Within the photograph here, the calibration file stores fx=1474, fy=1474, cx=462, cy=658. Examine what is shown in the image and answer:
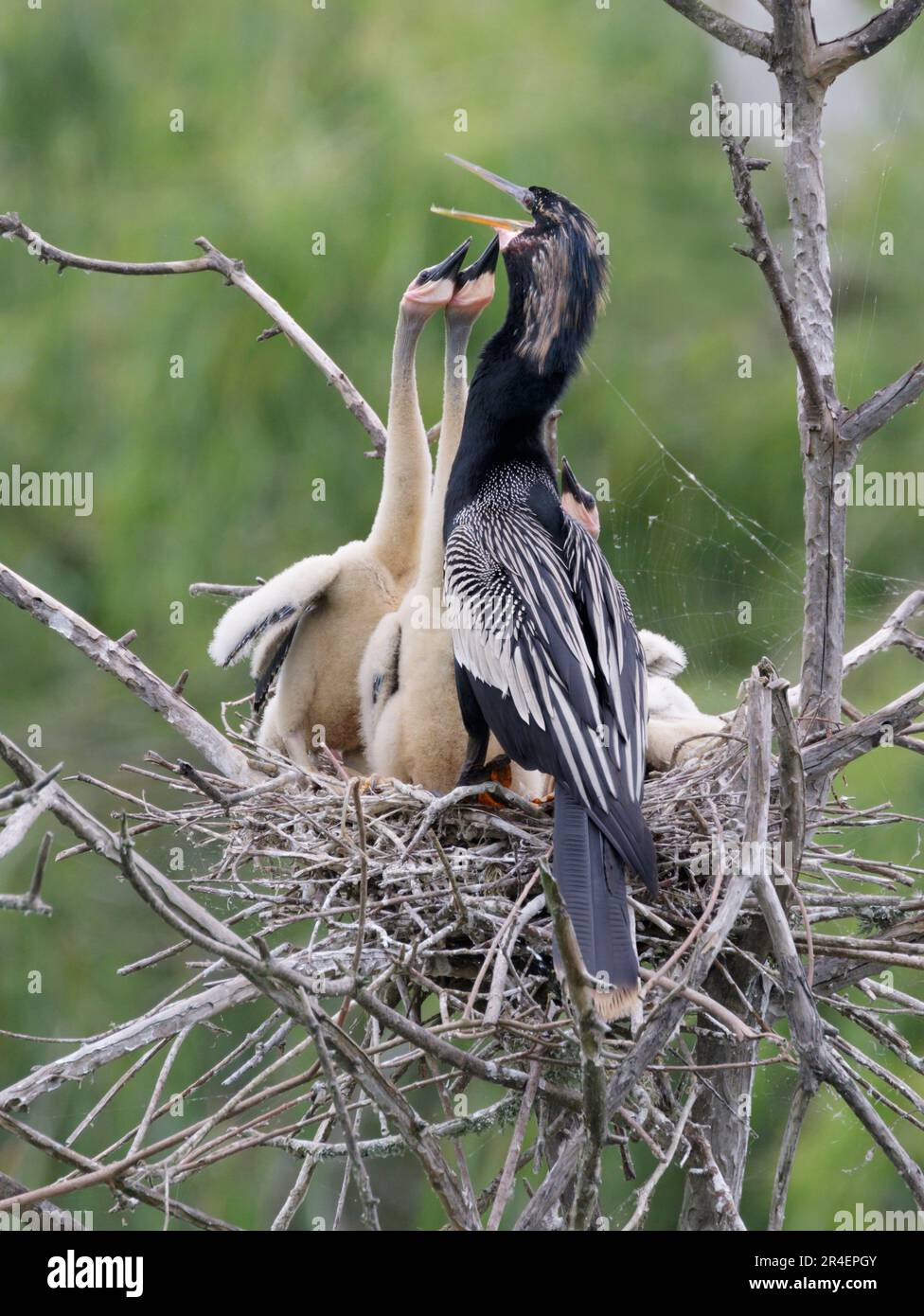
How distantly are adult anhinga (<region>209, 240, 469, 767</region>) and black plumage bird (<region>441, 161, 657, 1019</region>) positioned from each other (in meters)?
0.31

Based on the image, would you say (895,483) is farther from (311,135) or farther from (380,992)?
(380,992)

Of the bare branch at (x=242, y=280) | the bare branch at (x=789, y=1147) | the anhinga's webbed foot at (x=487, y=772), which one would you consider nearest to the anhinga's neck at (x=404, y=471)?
the bare branch at (x=242, y=280)

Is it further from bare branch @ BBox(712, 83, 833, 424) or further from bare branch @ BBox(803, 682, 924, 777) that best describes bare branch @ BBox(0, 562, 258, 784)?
bare branch @ BBox(712, 83, 833, 424)

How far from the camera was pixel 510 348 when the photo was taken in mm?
3355

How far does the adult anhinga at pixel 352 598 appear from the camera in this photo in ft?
11.8

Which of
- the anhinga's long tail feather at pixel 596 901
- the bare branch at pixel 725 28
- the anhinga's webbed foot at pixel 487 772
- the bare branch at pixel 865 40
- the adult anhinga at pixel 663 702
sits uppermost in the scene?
the bare branch at pixel 725 28

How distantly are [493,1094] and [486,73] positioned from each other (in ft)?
18.2

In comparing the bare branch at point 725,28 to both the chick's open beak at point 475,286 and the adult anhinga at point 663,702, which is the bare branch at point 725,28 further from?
the adult anhinga at point 663,702

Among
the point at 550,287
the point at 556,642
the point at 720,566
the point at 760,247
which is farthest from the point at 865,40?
the point at 720,566

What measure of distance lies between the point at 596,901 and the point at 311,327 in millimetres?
5493

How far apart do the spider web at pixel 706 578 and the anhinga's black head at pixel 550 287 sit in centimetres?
235

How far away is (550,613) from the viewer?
2889 mm

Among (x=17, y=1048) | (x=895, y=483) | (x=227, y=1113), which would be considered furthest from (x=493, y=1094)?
(x=227, y=1113)

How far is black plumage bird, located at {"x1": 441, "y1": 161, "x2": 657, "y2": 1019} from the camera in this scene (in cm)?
252
